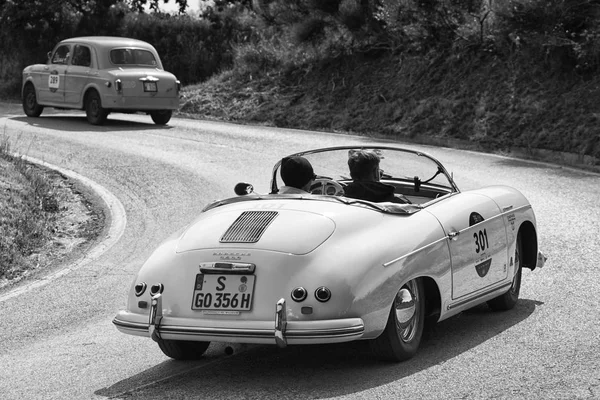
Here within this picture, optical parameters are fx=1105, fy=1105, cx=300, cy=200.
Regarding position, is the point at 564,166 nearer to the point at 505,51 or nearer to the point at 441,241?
the point at 505,51

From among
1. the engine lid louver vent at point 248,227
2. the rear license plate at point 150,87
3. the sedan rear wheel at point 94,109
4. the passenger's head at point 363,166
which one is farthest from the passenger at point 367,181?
the sedan rear wheel at point 94,109

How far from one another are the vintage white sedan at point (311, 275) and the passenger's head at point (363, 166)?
21cm

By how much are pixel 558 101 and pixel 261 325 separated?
620 inches

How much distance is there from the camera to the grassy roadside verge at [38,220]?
11.2 m

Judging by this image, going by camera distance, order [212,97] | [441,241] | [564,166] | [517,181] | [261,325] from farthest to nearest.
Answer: [212,97] → [564,166] → [517,181] → [441,241] → [261,325]

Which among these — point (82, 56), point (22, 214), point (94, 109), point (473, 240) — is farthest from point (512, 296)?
point (82, 56)

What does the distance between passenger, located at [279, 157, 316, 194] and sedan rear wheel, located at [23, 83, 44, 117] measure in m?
17.9

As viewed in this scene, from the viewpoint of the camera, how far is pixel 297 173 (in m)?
7.75

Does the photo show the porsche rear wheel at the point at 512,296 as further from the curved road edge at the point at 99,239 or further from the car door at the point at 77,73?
the car door at the point at 77,73

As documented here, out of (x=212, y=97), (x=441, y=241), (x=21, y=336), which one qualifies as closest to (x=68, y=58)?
(x=212, y=97)

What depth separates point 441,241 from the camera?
723 centimetres

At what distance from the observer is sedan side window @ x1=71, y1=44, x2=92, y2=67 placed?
2341cm

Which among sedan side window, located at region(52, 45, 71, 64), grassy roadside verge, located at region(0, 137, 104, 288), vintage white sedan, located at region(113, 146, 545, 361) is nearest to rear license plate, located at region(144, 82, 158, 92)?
sedan side window, located at region(52, 45, 71, 64)

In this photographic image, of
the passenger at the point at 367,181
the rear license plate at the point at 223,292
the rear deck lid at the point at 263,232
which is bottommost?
the rear license plate at the point at 223,292
